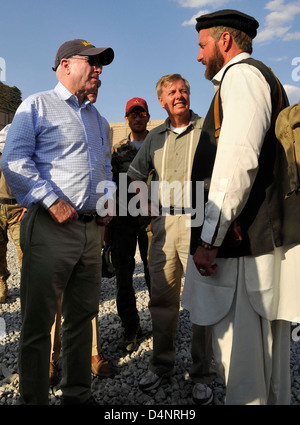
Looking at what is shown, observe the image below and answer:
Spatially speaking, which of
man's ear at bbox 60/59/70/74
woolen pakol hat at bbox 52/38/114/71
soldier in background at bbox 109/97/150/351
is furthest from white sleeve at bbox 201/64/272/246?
soldier in background at bbox 109/97/150/351

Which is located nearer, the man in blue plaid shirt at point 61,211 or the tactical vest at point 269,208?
the tactical vest at point 269,208

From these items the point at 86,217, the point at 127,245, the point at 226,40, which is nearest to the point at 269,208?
the point at 226,40

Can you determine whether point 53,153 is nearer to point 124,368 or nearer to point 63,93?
point 63,93

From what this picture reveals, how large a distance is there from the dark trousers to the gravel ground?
302mm

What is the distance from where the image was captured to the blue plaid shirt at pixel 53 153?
6.26ft

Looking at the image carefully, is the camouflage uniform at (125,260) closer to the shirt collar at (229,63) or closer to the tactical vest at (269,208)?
the shirt collar at (229,63)

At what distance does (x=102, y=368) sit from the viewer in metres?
2.85

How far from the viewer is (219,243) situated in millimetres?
1613

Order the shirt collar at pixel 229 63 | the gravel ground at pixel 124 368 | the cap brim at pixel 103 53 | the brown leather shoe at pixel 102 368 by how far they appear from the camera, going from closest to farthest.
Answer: the shirt collar at pixel 229 63
the cap brim at pixel 103 53
the gravel ground at pixel 124 368
the brown leather shoe at pixel 102 368

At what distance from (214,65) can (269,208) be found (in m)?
0.86

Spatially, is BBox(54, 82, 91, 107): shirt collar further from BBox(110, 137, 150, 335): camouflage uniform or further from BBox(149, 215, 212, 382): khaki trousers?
BBox(110, 137, 150, 335): camouflage uniform

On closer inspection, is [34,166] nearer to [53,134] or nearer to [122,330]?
[53,134]

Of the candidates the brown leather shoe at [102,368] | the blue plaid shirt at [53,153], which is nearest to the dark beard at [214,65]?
the blue plaid shirt at [53,153]

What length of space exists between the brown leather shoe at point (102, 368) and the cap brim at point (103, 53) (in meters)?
2.36
